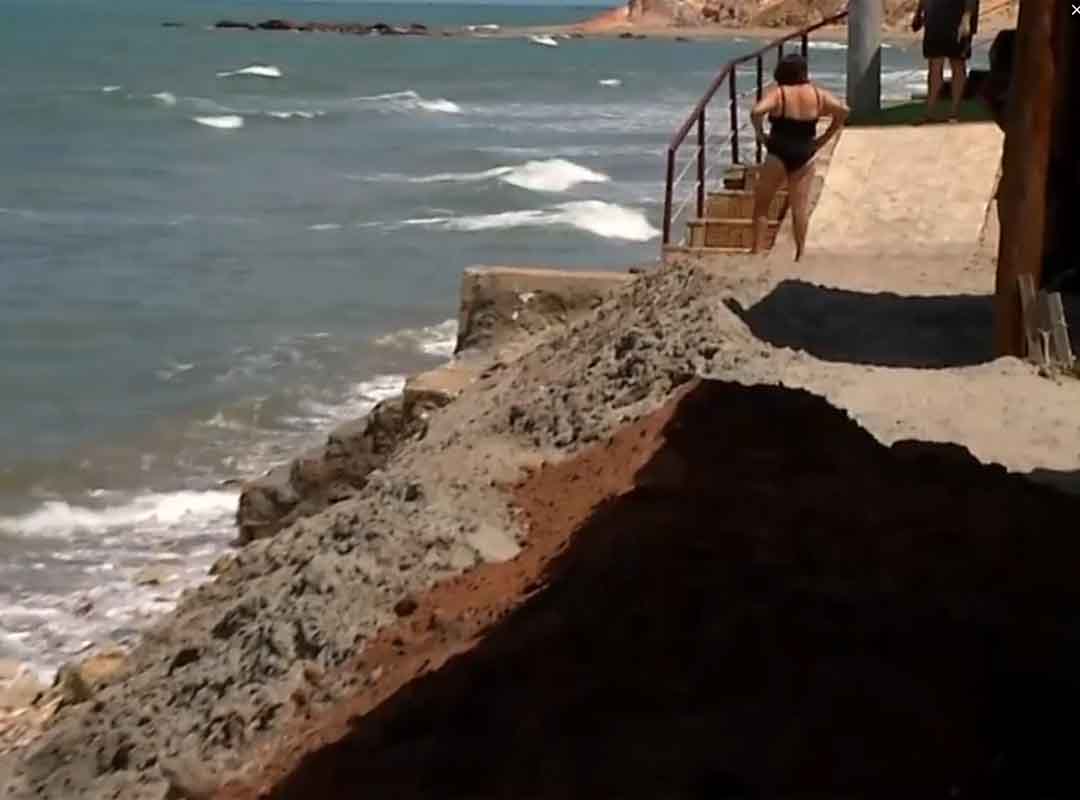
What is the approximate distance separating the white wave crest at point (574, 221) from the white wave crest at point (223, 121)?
20.5 meters

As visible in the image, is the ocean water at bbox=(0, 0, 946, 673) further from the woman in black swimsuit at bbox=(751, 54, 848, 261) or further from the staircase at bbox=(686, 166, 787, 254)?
the woman in black swimsuit at bbox=(751, 54, 848, 261)

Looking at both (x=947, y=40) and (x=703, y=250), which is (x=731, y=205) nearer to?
(x=703, y=250)

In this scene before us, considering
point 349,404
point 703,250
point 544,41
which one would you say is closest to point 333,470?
point 703,250

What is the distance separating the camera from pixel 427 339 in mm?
20797

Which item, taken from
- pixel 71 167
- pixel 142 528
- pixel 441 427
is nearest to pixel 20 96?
pixel 71 167

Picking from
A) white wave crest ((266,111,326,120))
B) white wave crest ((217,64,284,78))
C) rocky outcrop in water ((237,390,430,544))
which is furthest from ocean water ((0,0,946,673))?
white wave crest ((217,64,284,78))

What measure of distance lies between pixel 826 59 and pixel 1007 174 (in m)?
79.3

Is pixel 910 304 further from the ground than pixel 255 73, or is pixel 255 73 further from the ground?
pixel 910 304

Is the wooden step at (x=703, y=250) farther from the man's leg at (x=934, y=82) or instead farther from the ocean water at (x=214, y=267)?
the ocean water at (x=214, y=267)

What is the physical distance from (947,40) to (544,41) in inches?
4053

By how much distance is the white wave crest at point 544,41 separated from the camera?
370 feet

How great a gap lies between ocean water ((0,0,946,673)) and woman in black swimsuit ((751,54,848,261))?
4.77 metres

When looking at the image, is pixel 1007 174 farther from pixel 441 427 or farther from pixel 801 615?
pixel 801 615

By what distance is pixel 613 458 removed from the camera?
26.8ft
